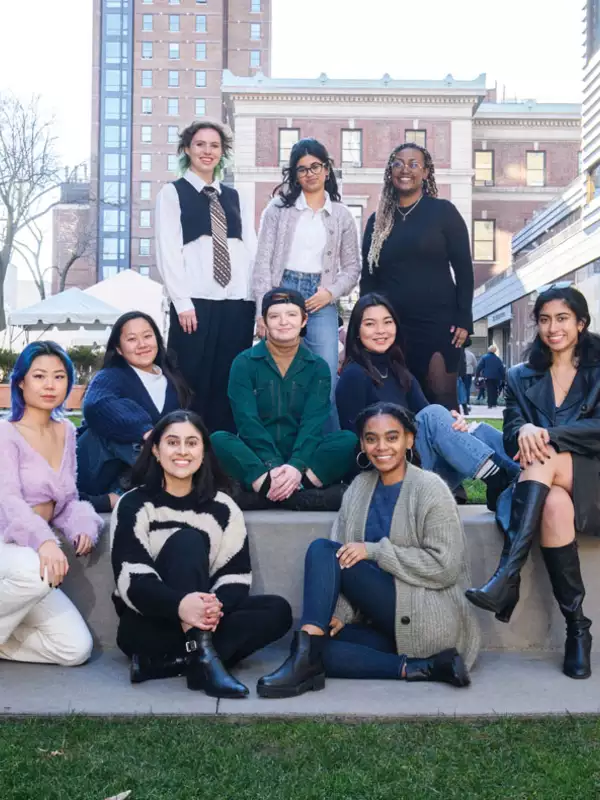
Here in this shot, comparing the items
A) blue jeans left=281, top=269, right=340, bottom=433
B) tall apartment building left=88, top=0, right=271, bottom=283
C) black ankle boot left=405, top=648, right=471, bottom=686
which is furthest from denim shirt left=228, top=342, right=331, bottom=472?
tall apartment building left=88, top=0, right=271, bottom=283

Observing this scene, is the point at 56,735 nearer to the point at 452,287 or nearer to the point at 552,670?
the point at 552,670

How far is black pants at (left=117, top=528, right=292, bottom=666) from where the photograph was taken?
358 cm

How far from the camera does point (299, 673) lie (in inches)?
135

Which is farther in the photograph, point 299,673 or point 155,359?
point 155,359

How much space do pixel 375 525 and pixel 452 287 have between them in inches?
72.1

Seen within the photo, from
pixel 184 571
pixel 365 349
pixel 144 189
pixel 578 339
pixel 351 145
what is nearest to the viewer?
pixel 184 571

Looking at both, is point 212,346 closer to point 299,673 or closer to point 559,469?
point 559,469

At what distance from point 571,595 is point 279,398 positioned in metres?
1.63

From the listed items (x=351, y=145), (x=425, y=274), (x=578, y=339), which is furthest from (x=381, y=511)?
(x=351, y=145)

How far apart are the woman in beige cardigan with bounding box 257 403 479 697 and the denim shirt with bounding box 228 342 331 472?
71 centimetres

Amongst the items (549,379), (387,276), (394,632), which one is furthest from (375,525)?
(387,276)

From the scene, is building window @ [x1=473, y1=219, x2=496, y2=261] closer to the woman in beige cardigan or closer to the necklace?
the necklace

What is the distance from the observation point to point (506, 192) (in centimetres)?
3756

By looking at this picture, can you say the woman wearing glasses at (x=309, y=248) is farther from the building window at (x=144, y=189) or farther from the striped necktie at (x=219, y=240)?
the building window at (x=144, y=189)
